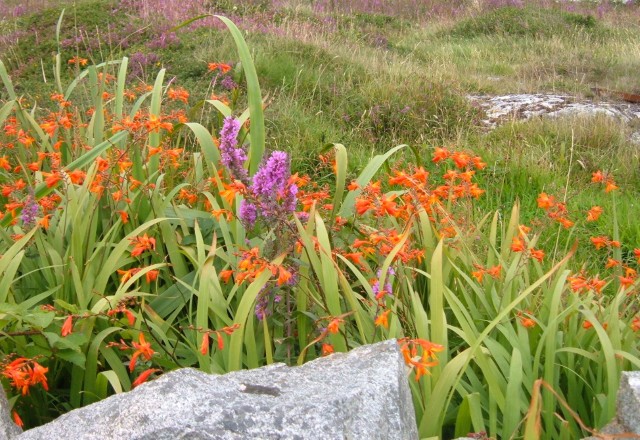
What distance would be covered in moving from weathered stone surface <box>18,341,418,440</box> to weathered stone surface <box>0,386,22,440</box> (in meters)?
0.10

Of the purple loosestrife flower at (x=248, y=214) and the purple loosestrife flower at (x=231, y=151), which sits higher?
the purple loosestrife flower at (x=231, y=151)

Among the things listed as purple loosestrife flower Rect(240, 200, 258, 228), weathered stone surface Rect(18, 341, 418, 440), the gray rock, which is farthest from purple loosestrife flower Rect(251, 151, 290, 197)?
the gray rock

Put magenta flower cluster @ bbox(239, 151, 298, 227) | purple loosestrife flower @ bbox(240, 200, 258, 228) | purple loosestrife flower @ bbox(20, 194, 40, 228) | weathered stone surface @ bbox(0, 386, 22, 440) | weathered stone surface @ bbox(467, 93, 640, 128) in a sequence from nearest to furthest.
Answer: weathered stone surface @ bbox(0, 386, 22, 440)
magenta flower cluster @ bbox(239, 151, 298, 227)
purple loosestrife flower @ bbox(240, 200, 258, 228)
purple loosestrife flower @ bbox(20, 194, 40, 228)
weathered stone surface @ bbox(467, 93, 640, 128)

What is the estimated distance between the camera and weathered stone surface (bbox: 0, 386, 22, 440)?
5.16 ft

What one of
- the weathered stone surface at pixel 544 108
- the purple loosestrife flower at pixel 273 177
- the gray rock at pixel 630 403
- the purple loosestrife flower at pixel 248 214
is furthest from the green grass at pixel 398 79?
the gray rock at pixel 630 403

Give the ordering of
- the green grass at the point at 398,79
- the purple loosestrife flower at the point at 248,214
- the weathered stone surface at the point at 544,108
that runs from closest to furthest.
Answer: the purple loosestrife flower at the point at 248,214 → the green grass at the point at 398,79 → the weathered stone surface at the point at 544,108

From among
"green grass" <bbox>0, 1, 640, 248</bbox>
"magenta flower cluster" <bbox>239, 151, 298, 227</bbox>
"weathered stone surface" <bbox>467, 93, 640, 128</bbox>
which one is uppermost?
"magenta flower cluster" <bbox>239, 151, 298, 227</bbox>

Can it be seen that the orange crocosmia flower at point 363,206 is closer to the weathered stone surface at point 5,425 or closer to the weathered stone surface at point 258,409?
the weathered stone surface at point 258,409

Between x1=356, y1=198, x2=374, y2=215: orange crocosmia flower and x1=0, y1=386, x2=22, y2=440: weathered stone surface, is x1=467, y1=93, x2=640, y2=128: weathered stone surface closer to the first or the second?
x1=356, y1=198, x2=374, y2=215: orange crocosmia flower

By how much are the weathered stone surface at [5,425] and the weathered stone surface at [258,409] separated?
10cm

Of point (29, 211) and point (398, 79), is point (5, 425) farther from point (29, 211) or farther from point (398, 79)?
point (398, 79)

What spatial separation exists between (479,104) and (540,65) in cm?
312

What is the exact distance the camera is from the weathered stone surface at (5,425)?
157 cm

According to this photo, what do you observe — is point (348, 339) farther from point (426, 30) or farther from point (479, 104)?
point (426, 30)
